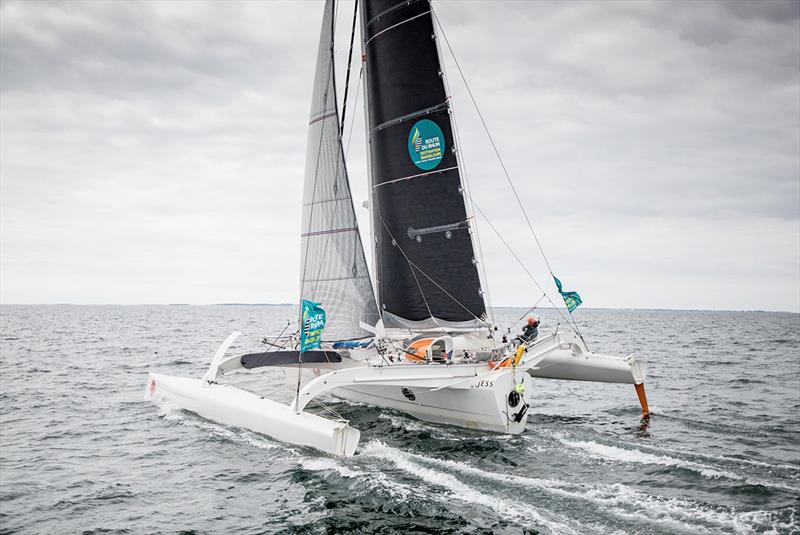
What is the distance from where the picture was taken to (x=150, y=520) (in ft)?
22.5

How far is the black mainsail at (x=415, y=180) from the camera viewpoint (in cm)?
1166

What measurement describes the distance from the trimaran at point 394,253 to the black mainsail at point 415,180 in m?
0.02

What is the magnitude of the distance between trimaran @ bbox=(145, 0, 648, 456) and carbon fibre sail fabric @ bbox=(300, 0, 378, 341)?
2cm

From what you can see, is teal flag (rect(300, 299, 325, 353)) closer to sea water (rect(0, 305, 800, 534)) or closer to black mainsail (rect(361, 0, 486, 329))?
sea water (rect(0, 305, 800, 534))

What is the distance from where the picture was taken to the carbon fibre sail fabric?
40.2ft

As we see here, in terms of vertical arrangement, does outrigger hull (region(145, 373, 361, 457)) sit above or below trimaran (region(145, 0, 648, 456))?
below

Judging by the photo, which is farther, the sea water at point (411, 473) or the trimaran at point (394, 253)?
the trimaran at point (394, 253)

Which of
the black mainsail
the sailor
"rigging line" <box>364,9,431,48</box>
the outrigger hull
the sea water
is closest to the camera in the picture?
the sea water

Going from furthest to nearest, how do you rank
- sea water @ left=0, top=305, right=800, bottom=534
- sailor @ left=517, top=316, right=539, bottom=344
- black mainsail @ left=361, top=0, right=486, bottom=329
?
black mainsail @ left=361, top=0, right=486, bottom=329 < sailor @ left=517, top=316, right=539, bottom=344 < sea water @ left=0, top=305, right=800, bottom=534

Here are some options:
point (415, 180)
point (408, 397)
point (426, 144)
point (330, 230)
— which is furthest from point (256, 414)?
point (426, 144)

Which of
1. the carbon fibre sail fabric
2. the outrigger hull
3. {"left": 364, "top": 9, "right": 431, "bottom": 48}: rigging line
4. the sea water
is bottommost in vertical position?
the sea water

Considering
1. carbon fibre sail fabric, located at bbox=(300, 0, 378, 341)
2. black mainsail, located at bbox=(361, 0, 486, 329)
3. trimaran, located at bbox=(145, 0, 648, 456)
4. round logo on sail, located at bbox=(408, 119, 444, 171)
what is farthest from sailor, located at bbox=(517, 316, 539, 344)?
round logo on sail, located at bbox=(408, 119, 444, 171)

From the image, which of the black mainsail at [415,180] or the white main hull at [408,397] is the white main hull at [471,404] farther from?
the black mainsail at [415,180]

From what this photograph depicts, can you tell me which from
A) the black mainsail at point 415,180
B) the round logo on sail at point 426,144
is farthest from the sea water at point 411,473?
the round logo on sail at point 426,144
